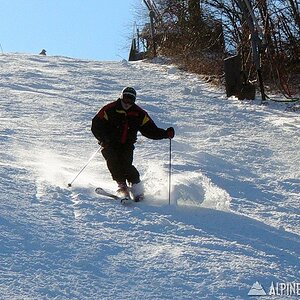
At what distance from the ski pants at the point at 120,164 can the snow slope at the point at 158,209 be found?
0.95ft

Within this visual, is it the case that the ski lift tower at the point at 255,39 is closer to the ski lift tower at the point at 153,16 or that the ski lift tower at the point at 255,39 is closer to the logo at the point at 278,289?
the ski lift tower at the point at 153,16

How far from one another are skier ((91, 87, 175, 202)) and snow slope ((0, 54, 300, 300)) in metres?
0.32

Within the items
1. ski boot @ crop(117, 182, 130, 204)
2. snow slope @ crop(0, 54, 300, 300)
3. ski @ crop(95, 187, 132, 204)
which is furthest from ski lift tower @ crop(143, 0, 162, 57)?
ski @ crop(95, 187, 132, 204)

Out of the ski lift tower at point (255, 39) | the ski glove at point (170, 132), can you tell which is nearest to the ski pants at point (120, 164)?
the ski glove at point (170, 132)

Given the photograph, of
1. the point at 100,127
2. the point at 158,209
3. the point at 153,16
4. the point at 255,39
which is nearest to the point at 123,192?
the point at 158,209

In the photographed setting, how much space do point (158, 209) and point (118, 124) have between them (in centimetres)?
123

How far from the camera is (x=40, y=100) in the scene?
1409 centimetres

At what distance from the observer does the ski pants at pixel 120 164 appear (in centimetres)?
696

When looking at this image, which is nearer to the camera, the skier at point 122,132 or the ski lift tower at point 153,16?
the skier at point 122,132

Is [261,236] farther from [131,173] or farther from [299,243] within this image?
[131,173]

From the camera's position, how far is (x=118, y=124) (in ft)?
22.7

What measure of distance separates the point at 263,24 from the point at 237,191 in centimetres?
1042

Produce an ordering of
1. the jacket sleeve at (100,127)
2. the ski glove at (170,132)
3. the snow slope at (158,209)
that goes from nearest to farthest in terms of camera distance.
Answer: the snow slope at (158,209)
the jacket sleeve at (100,127)
the ski glove at (170,132)

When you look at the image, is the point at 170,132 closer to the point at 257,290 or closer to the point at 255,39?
the point at 257,290
